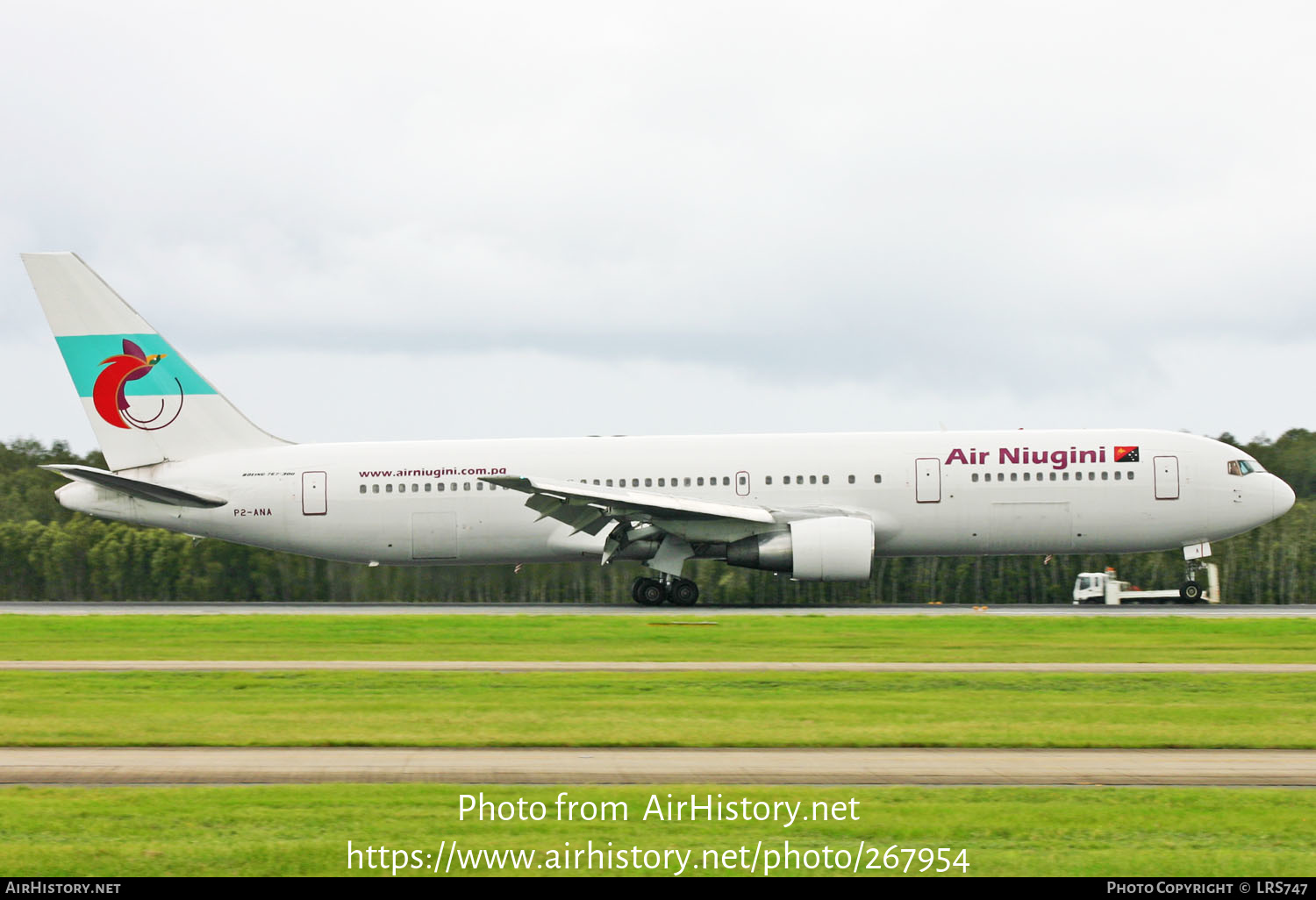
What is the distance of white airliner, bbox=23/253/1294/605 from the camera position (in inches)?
1214

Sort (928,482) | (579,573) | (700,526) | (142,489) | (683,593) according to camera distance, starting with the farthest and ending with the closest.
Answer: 1. (579,573)
2. (142,489)
3. (683,593)
4. (928,482)
5. (700,526)

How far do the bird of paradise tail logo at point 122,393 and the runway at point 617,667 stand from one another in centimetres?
1479

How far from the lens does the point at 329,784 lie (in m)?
10.5

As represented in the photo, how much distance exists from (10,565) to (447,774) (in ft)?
147

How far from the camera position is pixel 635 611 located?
3042 cm

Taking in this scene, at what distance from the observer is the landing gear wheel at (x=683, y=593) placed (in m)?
31.5

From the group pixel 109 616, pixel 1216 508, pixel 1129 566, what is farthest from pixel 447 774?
pixel 1129 566

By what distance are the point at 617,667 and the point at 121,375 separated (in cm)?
2046

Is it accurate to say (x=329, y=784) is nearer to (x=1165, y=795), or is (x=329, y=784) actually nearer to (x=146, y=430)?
(x=1165, y=795)

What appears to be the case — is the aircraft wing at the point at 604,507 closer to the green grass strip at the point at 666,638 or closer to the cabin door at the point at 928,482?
the green grass strip at the point at 666,638

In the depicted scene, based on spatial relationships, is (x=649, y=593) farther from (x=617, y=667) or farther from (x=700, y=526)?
(x=617, y=667)

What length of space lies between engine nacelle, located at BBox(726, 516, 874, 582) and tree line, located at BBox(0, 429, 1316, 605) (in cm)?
1054

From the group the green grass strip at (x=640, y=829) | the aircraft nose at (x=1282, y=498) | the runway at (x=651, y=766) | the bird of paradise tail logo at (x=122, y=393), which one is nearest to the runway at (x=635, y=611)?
the aircraft nose at (x=1282, y=498)

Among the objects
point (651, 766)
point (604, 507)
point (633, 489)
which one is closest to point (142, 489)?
point (604, 507)
